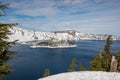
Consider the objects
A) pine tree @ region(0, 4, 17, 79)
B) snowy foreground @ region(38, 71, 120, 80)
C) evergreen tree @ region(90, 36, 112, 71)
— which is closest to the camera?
snowy foreground @ region(38, 71, 120, 80)

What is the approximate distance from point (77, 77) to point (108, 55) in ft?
99.6

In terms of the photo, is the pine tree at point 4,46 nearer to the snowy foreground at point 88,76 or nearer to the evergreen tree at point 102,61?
the snowy foreground at point 88,76

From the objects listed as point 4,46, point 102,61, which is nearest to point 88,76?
point 4,46

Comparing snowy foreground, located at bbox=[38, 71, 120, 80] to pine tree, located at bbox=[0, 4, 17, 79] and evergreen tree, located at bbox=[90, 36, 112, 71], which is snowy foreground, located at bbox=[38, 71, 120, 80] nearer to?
pine tree, located at bbox=[0, 4, 17, 79]

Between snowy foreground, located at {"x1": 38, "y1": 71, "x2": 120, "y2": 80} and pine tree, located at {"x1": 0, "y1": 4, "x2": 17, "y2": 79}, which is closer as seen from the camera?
snowy foreground, located at {"x1": 38, "y1": 71, "x2": 120, "y2": 80}

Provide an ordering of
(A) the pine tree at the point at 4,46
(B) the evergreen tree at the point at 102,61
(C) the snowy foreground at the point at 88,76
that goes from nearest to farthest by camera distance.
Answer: (C) the snowy foreground at the point at 88,76
(A) the pine tree at the point at 4,46
(B) the evergreen tree at the point at 102,61

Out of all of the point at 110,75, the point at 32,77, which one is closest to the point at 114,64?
the point at 110,75

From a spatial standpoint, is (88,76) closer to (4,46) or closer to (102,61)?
(4,46)

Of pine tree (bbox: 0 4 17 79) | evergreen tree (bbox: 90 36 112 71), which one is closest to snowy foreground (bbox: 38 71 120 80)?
pine tree (bbox: 0 4 17 79)

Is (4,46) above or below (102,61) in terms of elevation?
above

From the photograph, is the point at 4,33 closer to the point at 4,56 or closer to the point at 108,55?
the point at 4,56

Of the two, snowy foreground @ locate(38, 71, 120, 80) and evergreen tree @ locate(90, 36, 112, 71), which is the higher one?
snowy foreground @ locate(38, 71, 120, 80)

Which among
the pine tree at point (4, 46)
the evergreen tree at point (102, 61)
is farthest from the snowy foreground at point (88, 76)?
the evergreen tree at point (102, 61)

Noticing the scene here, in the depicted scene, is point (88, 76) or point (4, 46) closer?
point (88, 76)
